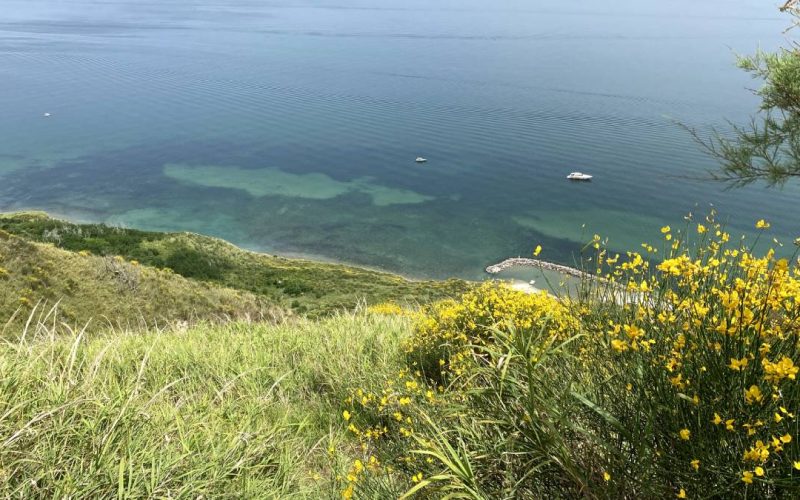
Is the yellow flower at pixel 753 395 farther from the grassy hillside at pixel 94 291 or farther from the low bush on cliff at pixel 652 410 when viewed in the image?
the grassy hillside at pixel 94 291

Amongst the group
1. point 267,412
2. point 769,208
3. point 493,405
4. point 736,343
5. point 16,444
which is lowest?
point 769,208

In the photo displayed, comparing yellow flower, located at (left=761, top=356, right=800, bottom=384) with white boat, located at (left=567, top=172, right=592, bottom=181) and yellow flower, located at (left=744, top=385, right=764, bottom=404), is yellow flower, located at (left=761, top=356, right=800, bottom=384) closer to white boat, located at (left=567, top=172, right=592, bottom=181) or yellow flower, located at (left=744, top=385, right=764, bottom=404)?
yellow flower, located at (left=744, top=385, right=764, bottom=404)

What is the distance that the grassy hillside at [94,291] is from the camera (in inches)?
569

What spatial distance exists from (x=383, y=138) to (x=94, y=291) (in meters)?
59.6

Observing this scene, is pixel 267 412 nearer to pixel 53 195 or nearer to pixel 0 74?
pixel 53 195

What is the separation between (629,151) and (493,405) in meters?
69.6

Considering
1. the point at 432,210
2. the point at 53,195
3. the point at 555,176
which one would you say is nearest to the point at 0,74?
the point at 53,195

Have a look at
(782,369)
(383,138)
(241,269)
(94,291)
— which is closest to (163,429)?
(782,369)

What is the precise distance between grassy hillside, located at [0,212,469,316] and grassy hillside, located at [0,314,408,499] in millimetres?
21207

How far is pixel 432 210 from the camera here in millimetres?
53281

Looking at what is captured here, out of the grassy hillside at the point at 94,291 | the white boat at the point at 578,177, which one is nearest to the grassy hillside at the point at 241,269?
the grassy hillside at the point at 94,291

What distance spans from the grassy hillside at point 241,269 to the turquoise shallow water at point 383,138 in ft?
20.8

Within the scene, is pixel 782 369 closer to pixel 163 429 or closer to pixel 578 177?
pixel 163 429

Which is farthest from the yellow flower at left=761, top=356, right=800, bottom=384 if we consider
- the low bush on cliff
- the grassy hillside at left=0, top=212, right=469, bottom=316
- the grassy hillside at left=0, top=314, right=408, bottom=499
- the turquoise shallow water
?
the grassy hillside at left=0, top=212, right=469, bottom=316
